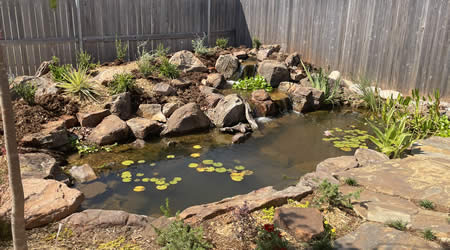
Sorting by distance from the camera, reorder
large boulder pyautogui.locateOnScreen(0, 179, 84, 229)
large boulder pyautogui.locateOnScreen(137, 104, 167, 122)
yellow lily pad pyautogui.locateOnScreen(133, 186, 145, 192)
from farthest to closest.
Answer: large boulder pyautogui.locateOnScreen(137, 104, 167, 122)
yellow lily pad pyautogui.locateOnScreen(133, 186, 145, 192)
large boulder pyautogui.locateOnScreen(0, 179, 84, 229)

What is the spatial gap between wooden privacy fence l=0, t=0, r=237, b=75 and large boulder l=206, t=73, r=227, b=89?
2256 millimetres

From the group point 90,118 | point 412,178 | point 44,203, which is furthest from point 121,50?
point 412,178

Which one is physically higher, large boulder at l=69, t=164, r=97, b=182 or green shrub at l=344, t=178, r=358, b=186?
green shrub at l=344, t=178, r=358, b=186

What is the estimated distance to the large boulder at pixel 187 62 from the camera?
8.27 meters

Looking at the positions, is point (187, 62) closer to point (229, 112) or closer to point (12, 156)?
point (229, 112)

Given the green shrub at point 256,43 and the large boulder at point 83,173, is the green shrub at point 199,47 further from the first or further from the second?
the large boulder at point 83,173

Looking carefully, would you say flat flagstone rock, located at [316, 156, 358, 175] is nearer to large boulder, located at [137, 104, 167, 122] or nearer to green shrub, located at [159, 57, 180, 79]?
large boulder, located at [137, 104, 167, 122]

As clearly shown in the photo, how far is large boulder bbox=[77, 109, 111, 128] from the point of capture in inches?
227

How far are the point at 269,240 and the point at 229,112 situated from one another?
413cm

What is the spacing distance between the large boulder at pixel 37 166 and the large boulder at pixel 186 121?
2.08 meters

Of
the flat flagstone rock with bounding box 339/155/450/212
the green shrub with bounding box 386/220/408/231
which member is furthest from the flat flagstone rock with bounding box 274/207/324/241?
the flat flagstone rock with bounding box 339/155/450/212

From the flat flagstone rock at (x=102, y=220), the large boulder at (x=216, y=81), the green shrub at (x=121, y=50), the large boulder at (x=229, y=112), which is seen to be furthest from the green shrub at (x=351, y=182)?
the green shrub at (x=121, y=50)

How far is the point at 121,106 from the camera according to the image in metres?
6.17

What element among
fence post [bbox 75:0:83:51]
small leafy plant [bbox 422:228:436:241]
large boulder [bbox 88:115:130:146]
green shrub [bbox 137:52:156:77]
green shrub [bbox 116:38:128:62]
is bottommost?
large boulder [bbox 88:115:130:146]
